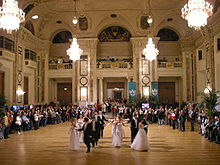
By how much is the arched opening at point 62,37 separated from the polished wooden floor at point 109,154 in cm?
1848

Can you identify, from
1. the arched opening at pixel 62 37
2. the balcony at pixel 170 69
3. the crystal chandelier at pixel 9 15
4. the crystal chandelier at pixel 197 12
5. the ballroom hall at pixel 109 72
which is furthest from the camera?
the arched opening at pixel 62 37

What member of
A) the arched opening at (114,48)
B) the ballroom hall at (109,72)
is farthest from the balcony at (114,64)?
the arched opening at (114,48)

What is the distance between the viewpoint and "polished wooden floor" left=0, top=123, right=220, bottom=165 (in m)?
7.72

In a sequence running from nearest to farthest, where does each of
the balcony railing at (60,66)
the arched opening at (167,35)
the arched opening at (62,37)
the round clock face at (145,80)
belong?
the round clock face at (145,80)
the balcony railing at (60,66)
the arched opening at (167,35)
the arched opening at (62,37)

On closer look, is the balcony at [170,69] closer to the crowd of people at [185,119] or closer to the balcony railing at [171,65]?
the balcony railing at [171,65]

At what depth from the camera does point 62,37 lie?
28.5m

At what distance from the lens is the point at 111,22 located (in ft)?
86.6

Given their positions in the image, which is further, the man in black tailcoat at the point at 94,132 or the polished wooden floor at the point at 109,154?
the man in black tailcoat at the point at 94,132

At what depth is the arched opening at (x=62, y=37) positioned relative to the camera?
28.4 meters

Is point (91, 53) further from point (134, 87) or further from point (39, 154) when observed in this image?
point (39, 154)

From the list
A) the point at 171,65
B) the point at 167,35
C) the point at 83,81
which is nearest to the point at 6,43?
the point at 83,81

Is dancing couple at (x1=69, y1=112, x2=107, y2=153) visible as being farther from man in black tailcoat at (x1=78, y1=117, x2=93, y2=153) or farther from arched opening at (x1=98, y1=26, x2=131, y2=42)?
arched opening at (x1=98, y1=26, x2=131, y2=42)

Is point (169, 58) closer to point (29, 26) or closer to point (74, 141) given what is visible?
point (29, 26)

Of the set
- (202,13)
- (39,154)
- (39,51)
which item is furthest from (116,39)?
(39,154)
